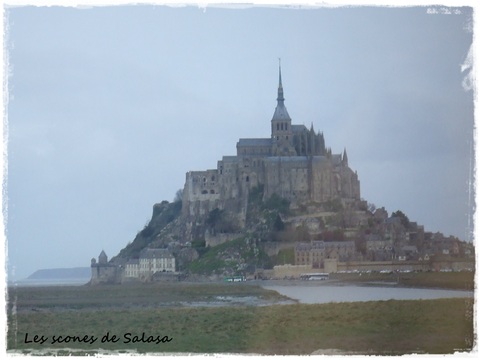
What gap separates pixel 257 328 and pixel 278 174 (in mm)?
37116

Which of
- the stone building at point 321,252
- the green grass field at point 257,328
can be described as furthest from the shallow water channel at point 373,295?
the stone building at point 321,252

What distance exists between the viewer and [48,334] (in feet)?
75.0

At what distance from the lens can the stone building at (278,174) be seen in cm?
5822

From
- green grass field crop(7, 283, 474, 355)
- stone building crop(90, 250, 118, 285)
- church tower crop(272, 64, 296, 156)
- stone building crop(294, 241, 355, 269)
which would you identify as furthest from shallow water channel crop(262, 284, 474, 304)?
church tower crop(272, 64, 296, 156)

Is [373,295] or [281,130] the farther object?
[281,130]

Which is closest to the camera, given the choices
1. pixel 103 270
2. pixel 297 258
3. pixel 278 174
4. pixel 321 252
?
pixel 321 252

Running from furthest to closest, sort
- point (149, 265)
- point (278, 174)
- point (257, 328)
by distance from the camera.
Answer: point (278, 174) → point (149, 265) → point (257, 328)

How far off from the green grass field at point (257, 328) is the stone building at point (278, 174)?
30192 mm

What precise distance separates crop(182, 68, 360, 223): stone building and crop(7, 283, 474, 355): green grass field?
30.2 metres

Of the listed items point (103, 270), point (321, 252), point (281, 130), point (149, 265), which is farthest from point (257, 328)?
point (281, 130)

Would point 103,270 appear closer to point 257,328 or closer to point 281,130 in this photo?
point 281,130

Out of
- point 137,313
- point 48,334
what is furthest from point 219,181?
point 48,334

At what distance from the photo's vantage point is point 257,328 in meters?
22.8

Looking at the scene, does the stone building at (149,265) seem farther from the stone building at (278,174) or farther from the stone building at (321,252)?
the stone building at (321,252)
